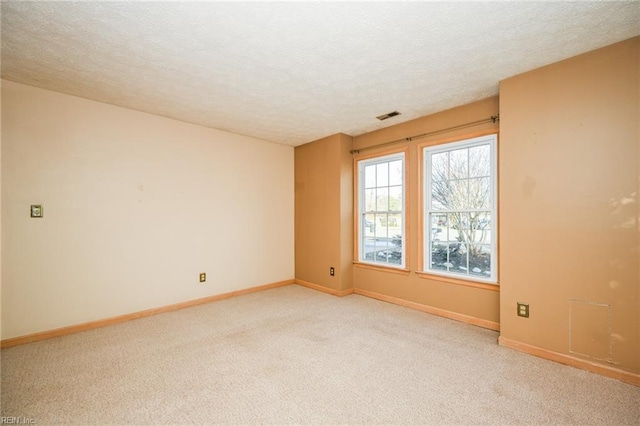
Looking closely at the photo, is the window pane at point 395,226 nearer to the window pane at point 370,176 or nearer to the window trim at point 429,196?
the window trim at point 429,196

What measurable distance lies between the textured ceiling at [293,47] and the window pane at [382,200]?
4.68 feet

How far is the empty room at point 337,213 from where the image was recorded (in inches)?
78.8

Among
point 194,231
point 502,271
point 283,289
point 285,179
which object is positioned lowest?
point 283,289

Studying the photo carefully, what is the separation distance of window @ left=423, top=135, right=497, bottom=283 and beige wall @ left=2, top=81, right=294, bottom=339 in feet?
9.02

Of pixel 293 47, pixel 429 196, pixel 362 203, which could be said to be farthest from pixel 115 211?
pixel 429 196

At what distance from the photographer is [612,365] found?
7.61ft

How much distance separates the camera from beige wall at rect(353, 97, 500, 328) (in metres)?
3.35

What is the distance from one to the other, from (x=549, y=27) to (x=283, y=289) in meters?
4.58

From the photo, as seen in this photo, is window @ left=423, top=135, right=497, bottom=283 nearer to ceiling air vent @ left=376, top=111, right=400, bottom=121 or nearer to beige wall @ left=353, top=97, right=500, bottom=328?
beige wall @ left=353, top=97, right=500, bottom=328

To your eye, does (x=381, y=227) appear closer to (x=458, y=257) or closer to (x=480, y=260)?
(x=458, y=257)

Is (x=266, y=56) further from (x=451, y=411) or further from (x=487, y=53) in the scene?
(x=451, y=411)

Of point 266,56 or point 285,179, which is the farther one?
point 285,179

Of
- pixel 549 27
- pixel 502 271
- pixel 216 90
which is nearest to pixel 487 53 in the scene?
pixel 549 27

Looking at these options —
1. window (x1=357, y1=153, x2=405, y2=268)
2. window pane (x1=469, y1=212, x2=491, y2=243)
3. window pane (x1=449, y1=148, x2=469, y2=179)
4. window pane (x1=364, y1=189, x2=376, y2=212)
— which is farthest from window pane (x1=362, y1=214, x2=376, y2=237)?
window pane (x1=469, y1=212, x2=491, y2=243)
